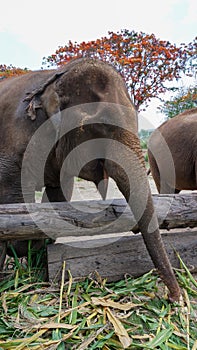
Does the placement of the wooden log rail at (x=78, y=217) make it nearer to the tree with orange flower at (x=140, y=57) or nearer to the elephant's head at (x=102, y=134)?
the elephant's head at (x=102, y=134)

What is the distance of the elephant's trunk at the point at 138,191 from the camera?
2168mm

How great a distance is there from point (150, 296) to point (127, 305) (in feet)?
0.78

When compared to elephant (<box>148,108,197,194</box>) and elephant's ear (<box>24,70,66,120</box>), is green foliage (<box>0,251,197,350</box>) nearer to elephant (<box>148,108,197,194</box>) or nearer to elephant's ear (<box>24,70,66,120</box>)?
elephant's ear (<box>24,70,66,120</box>)

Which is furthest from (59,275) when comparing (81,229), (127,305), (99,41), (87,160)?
(99,41)

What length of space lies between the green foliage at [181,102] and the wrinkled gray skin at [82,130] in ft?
48.1

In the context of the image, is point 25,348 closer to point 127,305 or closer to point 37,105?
point 127,305

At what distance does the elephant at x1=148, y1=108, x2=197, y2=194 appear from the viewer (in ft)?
16.4

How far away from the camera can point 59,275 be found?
2.58 metres

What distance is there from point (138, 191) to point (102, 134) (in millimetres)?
445

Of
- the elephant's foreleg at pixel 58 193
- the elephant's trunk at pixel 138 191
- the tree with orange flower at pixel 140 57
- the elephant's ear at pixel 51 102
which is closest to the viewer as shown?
the elephant's trunk at pixel 138 191

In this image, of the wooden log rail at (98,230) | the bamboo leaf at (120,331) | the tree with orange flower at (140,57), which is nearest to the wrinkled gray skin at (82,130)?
the wooden log rail at (98,230)

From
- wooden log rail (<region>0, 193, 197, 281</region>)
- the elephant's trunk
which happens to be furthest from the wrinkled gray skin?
wooden log rail (<region>0, 193, 197, 281</region>)

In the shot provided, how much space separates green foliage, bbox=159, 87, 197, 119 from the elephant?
37.2ft

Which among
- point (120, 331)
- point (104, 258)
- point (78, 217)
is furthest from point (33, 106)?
point (120, 331)
